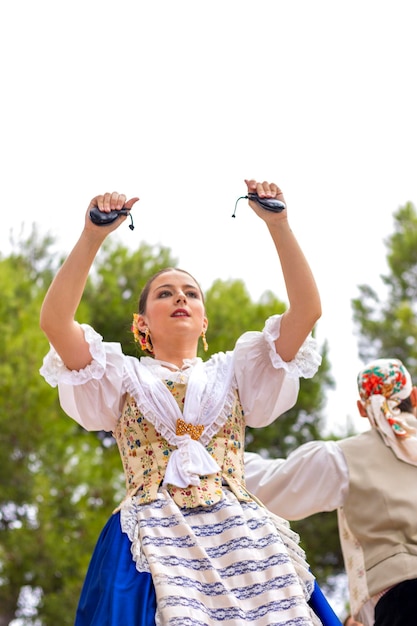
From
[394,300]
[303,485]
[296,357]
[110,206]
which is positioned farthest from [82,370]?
[394,300]

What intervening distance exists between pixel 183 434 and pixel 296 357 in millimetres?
457

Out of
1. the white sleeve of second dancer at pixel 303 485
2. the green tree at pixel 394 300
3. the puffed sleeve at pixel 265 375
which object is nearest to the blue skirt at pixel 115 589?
the puffed sleeve at pixel 265 375

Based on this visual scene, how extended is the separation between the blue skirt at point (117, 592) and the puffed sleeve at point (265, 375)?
23.2 inches

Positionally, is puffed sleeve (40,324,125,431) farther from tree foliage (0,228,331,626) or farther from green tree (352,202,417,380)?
green tree (352,202,417,380)

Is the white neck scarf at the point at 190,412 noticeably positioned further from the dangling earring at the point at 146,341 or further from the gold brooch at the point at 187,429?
the dangling earring at the point at 146,341

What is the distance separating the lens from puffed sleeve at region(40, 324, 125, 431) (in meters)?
3.13

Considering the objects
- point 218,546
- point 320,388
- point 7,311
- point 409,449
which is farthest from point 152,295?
point 320,388

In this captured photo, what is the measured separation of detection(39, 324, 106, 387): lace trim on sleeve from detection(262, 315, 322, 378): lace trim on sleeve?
0.54m

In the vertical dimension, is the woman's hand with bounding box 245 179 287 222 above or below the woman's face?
above

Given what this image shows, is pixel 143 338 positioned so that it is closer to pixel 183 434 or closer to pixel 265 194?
pixel 183 434

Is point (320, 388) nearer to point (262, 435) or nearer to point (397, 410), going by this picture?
point (262, 435)

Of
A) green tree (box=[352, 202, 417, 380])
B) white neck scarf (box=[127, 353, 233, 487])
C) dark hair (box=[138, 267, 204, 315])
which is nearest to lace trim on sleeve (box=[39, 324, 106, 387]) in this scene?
white neck scarf (box=[127, 353, 233, 487])

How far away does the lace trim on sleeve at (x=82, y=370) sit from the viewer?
3.12 metres

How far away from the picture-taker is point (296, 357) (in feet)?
10.6
